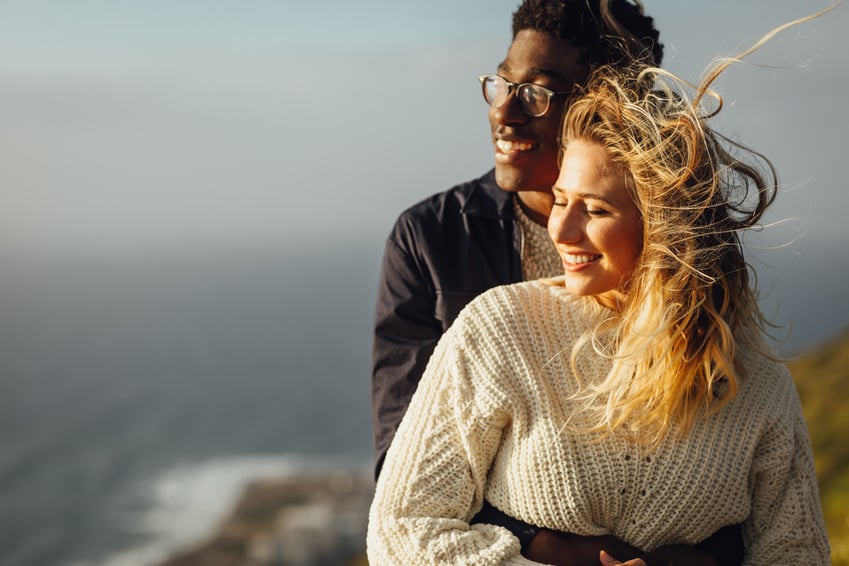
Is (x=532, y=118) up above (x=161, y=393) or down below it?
above

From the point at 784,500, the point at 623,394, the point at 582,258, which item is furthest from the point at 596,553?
the point at 582,258

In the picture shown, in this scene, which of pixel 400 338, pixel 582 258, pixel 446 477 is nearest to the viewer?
pixel 446 477

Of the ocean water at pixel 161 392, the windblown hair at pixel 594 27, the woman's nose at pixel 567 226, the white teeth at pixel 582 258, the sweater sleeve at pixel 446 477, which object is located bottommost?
the ocean water at pixel 161 392

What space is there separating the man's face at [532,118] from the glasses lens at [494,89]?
3 centimetres

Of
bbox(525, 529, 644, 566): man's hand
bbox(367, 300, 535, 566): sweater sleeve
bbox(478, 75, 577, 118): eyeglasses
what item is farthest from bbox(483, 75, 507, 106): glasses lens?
bbox(525, 529, 644, 566): man's hand

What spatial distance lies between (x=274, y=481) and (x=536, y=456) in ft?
96.8

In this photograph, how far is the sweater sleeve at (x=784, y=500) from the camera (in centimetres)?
230

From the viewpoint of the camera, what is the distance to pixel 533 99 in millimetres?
2787

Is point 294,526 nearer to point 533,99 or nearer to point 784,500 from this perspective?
point 533,99

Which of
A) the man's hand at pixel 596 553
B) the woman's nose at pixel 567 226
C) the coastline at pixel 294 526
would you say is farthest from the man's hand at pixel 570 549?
the coastline at pixel 294 526

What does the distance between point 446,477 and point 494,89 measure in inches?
48.4

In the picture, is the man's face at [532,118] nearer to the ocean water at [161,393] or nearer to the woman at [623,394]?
the woman at [623,394]

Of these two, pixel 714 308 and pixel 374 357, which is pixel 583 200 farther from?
pixel 374 357

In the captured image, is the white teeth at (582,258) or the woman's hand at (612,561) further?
the white teeth at (582,258)
